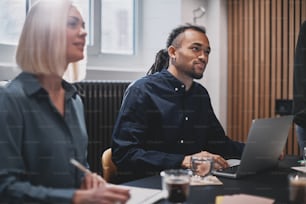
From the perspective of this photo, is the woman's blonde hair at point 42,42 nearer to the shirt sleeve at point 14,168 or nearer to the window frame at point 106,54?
the shirt sleeve at point 14,168

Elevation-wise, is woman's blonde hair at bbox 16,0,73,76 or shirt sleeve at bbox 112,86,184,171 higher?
woman's blonde hair at bbox 16,0,73,76

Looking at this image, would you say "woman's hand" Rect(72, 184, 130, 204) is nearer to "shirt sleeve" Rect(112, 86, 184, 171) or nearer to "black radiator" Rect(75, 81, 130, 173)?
"shirt sleeve" Rect(112, 86, 184, 171)

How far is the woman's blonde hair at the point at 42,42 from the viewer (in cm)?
125

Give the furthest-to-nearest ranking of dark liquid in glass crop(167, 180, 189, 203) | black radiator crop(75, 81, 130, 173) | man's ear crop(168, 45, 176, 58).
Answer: black radiator crop(75, 81, 130, 173), man's ear crop(168, 45, 176, 58), dark liquid in glass crop(167, 180, 189, 203)

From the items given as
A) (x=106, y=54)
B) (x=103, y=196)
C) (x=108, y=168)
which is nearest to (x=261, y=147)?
(x=108, y=168)

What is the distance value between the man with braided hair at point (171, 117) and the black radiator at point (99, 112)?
2.33ft

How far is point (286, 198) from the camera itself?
4.17ft

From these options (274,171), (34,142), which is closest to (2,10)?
(34,142)

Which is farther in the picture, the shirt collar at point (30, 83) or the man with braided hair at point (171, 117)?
the man with braided hair at point (171, 117)

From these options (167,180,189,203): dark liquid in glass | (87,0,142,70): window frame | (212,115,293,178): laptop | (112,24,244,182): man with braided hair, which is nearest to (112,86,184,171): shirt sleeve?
(112,24,244,182): man with braided hair

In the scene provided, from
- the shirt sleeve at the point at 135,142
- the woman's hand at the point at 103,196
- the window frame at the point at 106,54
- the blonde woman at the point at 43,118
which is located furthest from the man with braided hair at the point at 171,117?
the window frame at the point at 106,54

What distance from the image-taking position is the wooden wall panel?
3465mm

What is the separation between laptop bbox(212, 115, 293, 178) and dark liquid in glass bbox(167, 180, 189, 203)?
46cm

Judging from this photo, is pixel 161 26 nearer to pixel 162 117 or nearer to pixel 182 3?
pixel 182 3
